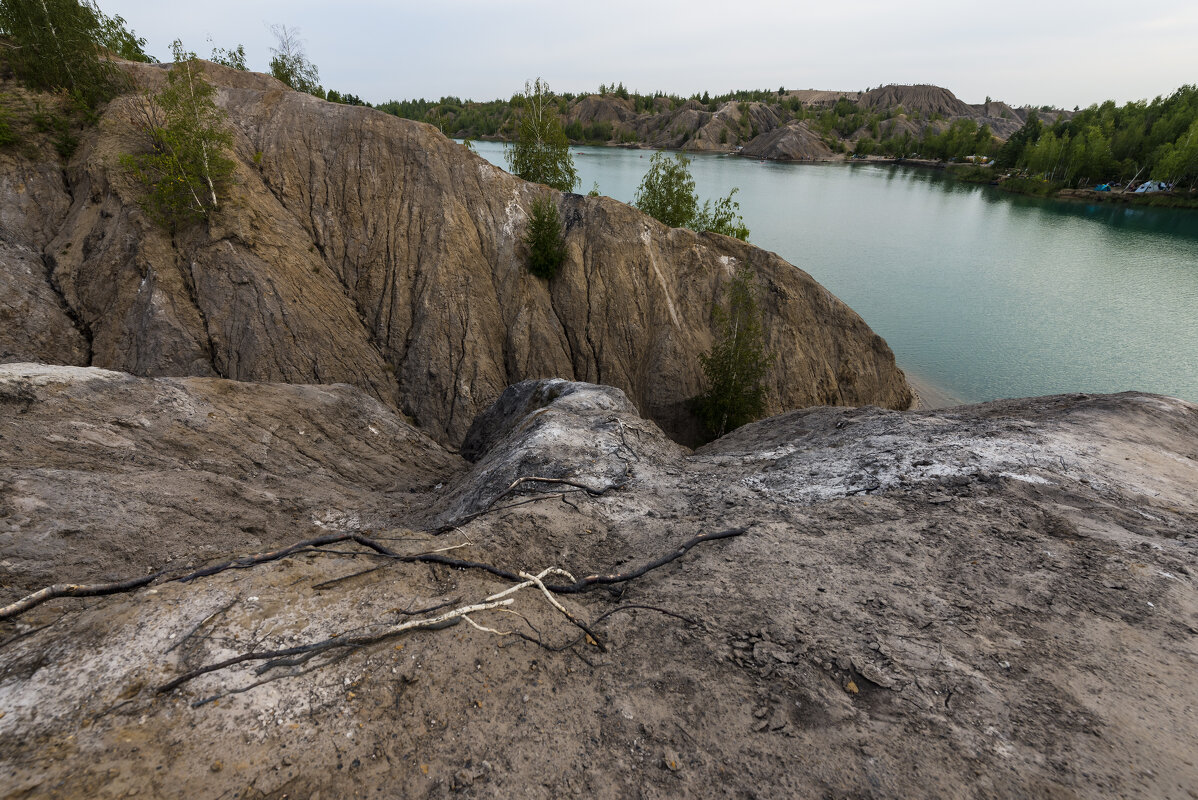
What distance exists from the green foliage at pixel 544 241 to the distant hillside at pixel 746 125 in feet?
342

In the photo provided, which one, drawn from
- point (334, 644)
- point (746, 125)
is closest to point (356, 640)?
point (334, 644)

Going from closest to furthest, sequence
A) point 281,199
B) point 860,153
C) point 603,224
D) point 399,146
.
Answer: point 281,199
point 399,146
point 603,224
point 860,153

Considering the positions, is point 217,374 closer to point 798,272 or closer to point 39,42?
point 39,42

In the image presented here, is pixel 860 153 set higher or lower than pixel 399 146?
higher

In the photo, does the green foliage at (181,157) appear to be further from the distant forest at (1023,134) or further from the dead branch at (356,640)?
the dead branch at (356,640)

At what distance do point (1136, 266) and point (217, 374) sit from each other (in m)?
65.4

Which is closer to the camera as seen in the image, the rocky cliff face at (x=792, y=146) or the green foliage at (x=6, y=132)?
the green foliage at (x=6, y=132)

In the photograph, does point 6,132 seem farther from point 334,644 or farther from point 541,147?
point 334,644

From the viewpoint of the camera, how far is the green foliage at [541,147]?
29078mm

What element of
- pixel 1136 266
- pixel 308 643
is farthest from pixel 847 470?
pixel 1136 266

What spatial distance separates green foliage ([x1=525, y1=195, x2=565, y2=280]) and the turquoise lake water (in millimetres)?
22432

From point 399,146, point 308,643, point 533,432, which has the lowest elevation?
point 533,432

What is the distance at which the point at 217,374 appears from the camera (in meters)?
17.9

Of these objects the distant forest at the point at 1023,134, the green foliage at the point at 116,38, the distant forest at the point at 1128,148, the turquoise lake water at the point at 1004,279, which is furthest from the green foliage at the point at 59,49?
the distant forest at the point at 1128,148
